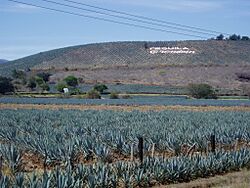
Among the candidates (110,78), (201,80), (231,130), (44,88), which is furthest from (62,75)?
(231,130)

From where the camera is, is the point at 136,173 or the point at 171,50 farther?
the point at 171,50

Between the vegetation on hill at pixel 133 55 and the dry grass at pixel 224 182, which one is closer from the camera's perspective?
the dry grass at pixel 224 182

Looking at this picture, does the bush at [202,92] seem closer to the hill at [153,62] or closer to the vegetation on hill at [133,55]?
the hill at [153,62]

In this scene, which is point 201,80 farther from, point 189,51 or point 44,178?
point 44,178

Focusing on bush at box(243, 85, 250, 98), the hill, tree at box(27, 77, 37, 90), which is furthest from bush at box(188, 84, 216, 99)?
tree at box(27, 77, 37, 90)

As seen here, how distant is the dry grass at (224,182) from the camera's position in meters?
13.4

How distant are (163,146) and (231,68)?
94.6 meters

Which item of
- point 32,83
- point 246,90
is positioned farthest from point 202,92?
point 32,83

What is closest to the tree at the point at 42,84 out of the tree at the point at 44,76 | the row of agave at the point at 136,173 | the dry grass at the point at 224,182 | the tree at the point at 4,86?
the tree at the point at 44,76

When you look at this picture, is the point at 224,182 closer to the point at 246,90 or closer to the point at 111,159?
the point at 111,159

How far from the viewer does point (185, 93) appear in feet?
303

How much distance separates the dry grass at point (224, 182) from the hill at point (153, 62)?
8894 centimetres

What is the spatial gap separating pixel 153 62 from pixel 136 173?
374 ft

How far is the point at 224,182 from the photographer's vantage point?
14125mm
